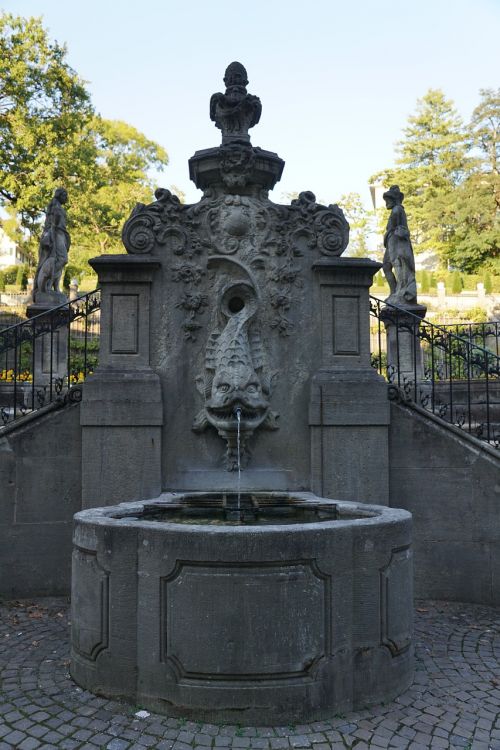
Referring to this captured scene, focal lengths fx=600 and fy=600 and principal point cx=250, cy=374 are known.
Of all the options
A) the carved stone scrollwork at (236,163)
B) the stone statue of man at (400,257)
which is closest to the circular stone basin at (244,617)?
the carved stone scrollwork at (236,163)

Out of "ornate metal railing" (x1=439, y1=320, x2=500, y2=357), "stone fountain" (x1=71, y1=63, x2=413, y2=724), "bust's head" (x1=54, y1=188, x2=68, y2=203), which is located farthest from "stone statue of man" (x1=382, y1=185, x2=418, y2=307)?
"bust's head" (x1=54, y1=188, x2=68, y2=203)

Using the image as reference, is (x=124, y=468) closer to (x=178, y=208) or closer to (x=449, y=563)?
(x=178, y=208)

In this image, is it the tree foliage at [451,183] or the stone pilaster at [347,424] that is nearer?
the stone pilaster at [347,424]

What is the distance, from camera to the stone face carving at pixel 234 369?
637cm

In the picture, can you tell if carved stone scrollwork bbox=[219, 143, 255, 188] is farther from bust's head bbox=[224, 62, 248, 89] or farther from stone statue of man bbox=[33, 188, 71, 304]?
stone statue of man bbox=[33, 188, 71, 304]

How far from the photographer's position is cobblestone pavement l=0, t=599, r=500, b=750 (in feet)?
11.6

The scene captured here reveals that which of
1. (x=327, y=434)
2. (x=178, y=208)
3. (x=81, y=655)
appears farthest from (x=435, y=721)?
Result: (x=178, y=208)

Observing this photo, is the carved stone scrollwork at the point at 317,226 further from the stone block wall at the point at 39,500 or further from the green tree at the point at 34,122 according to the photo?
the green tree at the point at 34,122

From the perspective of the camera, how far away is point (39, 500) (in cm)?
676

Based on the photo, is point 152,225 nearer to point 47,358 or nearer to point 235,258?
point 235,258

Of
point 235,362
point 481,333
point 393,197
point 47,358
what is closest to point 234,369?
point 235,362

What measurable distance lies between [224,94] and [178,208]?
1606 mm

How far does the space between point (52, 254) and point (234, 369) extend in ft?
28.8

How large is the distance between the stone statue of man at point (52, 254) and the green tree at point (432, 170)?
36.3 meters
